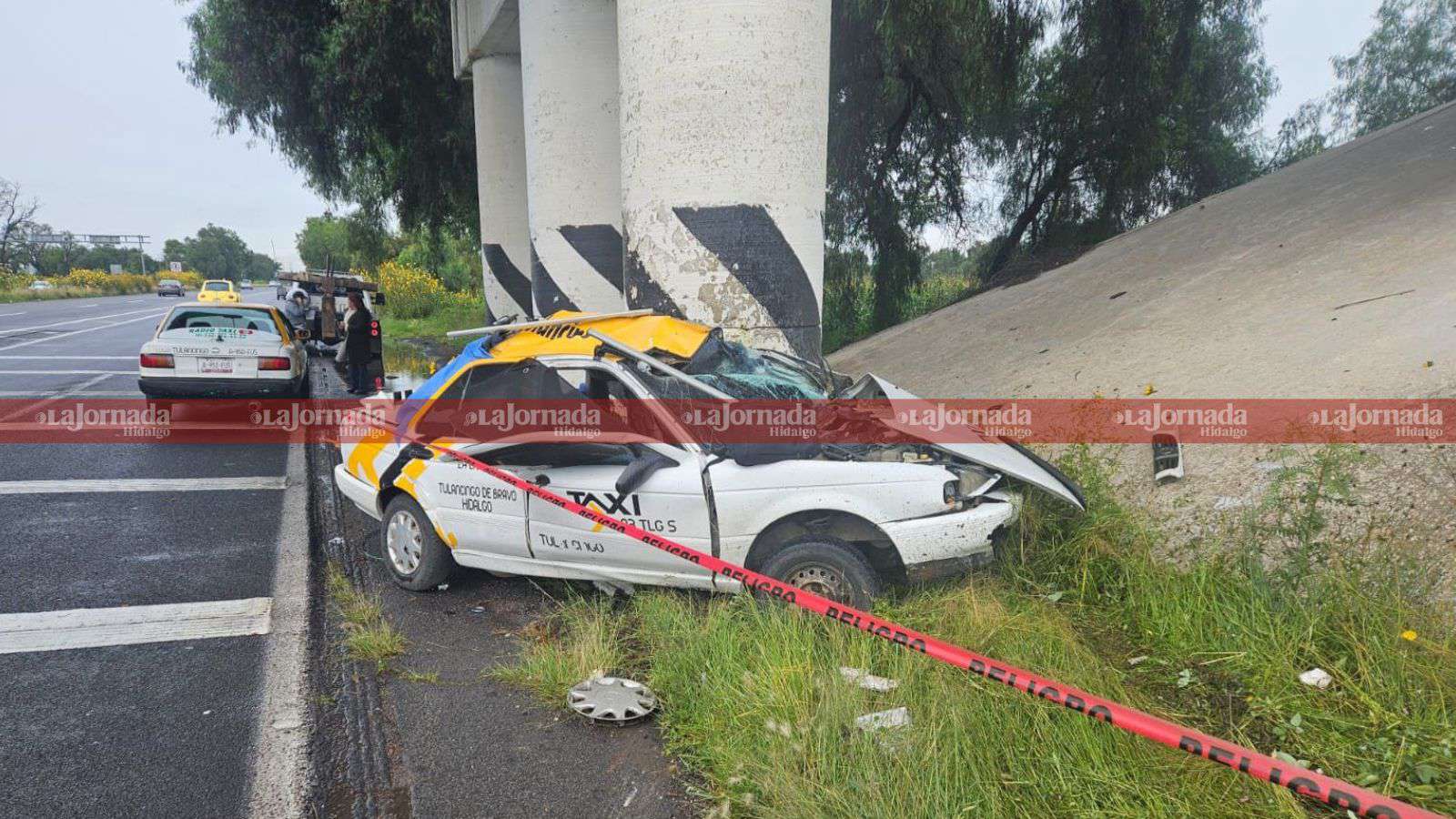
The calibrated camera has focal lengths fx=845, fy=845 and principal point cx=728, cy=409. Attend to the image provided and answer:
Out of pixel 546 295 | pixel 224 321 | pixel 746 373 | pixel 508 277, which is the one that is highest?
pixel 508 277

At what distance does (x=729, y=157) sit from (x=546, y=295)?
4851mm

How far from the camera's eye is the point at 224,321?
10.8m

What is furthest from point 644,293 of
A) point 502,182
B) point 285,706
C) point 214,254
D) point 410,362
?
point 214,254

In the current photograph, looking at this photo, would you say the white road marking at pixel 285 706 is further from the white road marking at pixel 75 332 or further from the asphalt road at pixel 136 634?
the white road marking at pixel 75 332

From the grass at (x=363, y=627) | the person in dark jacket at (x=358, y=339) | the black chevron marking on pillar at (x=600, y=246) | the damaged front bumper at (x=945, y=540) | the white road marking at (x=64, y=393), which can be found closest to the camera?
the damaged front bumper at (x=945, y=540)

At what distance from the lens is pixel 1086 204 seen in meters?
15.4

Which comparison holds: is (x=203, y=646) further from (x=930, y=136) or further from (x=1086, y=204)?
(x=1086, y=204)

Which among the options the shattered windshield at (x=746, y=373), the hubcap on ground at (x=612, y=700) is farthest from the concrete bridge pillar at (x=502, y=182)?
the hubcap on ground at (x=612, y=700)

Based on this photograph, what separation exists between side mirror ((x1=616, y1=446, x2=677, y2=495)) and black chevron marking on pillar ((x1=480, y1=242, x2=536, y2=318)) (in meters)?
11.6

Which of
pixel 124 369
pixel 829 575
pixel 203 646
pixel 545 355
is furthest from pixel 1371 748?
pixel 124 369

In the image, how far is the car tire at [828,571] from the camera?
4.19 meters

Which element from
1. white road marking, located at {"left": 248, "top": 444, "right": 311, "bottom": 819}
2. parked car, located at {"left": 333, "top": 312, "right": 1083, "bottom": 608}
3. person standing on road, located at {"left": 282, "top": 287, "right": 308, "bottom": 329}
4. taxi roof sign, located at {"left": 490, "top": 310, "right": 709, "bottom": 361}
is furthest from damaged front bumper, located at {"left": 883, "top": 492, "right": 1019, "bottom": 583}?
person standing on road, located at {"left": 282, "top": 287, "right": 308, "bottom": 329}

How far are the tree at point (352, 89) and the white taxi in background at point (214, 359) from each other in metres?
7.06

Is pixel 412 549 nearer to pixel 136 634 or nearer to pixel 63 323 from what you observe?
pixel 136 634
